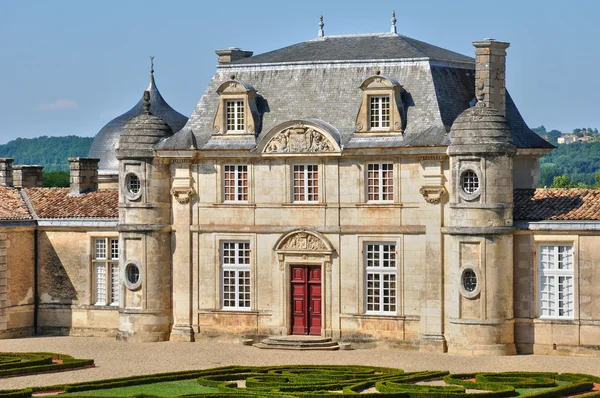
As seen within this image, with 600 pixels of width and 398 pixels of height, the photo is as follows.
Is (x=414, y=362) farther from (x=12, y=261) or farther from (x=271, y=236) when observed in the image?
(x=12, y=261)

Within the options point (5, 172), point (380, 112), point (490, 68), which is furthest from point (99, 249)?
point (490, 68)

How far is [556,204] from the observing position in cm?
4922

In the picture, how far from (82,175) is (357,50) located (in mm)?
10988

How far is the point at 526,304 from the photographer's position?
48.8 metres

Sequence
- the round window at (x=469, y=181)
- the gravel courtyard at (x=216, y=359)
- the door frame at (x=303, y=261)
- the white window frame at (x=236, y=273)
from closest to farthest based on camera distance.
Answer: the gravel courtyard at (x=216, y=359) < the round window at (x=469, y=181) < the door frame at (x=303, y=261) < the white window frame at (x=236, y=273)

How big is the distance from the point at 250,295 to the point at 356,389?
11033mm

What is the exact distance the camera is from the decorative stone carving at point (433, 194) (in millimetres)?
49500

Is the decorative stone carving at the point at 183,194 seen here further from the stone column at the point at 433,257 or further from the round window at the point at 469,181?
the round window at the point at 469,181

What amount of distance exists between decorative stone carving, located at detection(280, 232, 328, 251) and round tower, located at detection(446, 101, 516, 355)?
4.62 m

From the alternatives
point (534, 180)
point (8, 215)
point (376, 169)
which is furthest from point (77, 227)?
point (534, 180)

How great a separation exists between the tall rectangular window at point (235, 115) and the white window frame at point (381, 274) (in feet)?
18.2

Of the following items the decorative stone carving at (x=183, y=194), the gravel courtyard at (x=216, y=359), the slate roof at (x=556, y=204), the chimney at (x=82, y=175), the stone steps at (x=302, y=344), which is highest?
the chimney at (x=82, y=175)

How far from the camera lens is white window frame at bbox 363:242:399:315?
50562mm

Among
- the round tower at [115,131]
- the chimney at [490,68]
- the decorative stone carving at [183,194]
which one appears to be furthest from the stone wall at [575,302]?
the round tower at [115,131]
